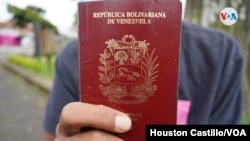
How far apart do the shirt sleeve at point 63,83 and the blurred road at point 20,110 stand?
1763mm

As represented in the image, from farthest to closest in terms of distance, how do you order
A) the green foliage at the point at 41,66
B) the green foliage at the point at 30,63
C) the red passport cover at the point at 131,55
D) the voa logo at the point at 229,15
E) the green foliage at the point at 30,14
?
the green foliage at the point at 30,63
the green foliage at the point at 41,66
the green foliage at the point at 30,14
the voa logo at the point at 229,15
the red passport cover at the point at 131,55

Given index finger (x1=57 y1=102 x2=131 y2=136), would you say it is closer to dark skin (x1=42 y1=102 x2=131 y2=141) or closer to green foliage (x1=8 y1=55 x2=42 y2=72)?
dark skin (x1=42 y1=102 x2=131 y2=141)

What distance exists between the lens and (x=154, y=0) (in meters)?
0.46

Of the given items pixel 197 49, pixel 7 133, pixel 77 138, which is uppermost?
pixel 197 49

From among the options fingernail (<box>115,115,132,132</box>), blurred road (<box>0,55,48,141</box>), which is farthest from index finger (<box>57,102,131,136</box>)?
blurred road (<box>0,55,48,141</box>)

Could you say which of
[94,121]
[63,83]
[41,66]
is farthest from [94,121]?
[41,66]

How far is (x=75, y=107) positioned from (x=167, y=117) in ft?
0.36

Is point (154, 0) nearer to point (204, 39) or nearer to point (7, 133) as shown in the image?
point (204, 39)

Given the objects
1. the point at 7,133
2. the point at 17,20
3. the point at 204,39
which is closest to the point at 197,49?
the point at 204,39

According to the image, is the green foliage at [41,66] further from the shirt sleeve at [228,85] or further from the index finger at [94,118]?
the index finger at [94,118]

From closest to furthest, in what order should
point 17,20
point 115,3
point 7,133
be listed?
1. point 115,3
2. point 17,20
3. point 7,133

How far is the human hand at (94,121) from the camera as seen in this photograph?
1.55 ft

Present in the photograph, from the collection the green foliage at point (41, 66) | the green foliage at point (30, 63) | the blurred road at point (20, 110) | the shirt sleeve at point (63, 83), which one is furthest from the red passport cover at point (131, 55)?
the blurred road at point (20, 110)

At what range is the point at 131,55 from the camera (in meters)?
0.47
